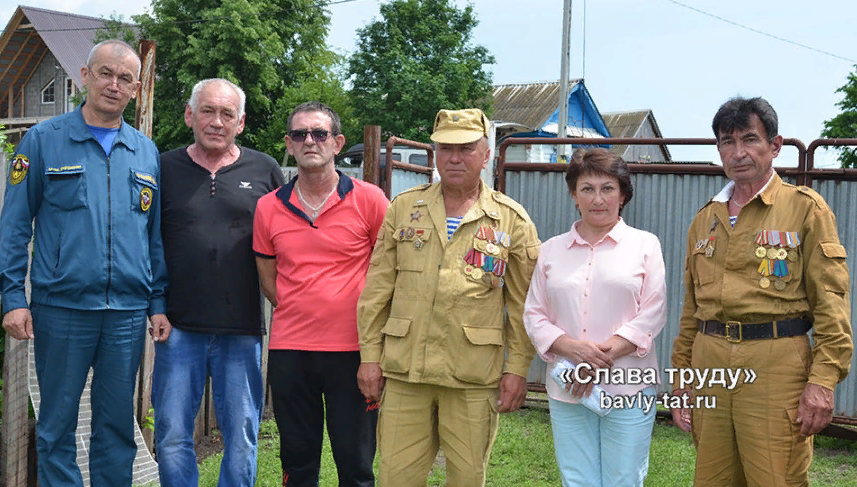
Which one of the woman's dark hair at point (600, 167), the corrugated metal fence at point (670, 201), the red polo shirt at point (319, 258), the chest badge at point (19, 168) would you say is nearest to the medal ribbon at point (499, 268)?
the woman's dark hair at point (600, 167)

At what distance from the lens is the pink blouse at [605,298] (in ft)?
10.6

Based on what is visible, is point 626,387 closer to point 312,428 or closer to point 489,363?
point 489,363

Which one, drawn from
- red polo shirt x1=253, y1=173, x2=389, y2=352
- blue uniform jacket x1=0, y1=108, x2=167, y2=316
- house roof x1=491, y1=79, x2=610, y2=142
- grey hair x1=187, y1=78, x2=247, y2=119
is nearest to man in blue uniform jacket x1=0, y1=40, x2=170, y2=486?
blue uniform jacket x1=0, y1=108, x2=167, y2=316

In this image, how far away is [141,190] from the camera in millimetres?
3857

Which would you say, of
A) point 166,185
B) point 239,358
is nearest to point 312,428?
point 239,358

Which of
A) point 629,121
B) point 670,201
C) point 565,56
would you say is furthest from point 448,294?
point 629,121

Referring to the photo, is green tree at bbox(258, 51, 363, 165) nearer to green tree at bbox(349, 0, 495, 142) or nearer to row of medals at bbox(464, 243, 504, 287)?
green tree at bbox(349, 0, 495, 142)

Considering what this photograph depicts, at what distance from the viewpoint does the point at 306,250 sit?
3.79 metres

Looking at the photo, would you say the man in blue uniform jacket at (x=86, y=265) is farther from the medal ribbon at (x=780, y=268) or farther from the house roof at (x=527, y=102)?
the house roof at (x=527, y=102)

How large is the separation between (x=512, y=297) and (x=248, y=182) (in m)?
1.53

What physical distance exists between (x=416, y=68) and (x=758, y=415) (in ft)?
94.4

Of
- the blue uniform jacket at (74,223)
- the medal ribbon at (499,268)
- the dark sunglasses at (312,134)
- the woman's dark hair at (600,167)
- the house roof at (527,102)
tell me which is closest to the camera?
the woman's dark hair at (600,167)

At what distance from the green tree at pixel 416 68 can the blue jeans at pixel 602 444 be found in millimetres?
26861

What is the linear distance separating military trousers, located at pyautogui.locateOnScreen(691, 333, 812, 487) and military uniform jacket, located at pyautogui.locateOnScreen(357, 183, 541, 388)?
2.72 feet
